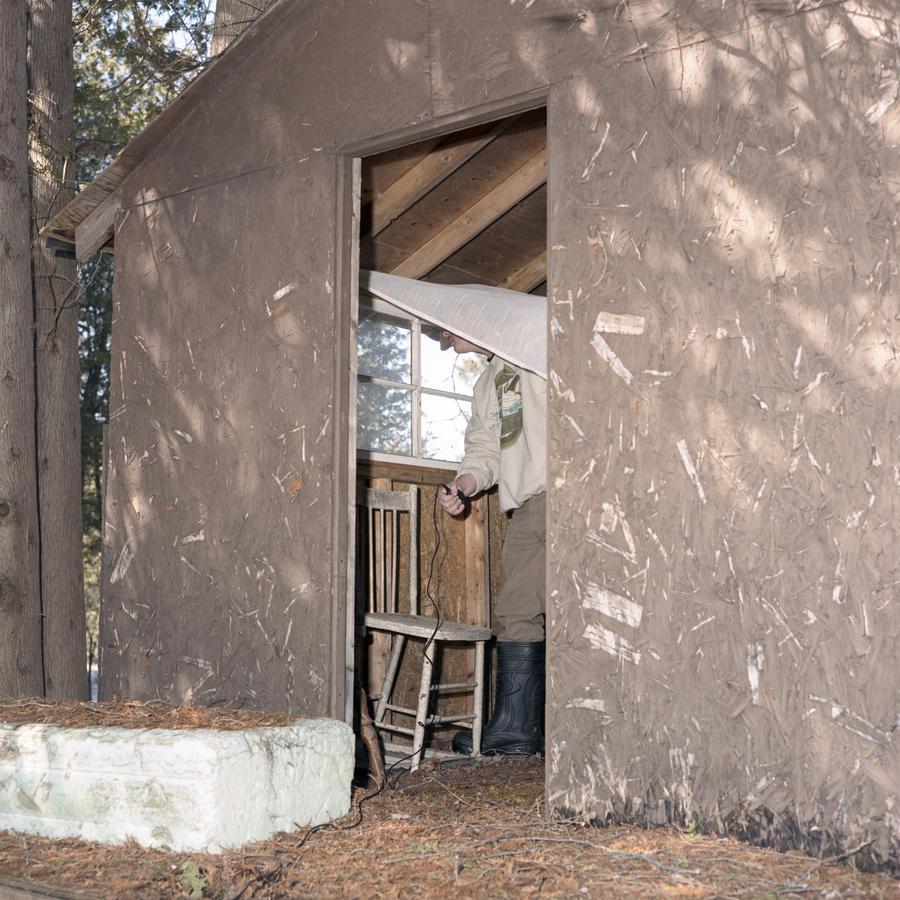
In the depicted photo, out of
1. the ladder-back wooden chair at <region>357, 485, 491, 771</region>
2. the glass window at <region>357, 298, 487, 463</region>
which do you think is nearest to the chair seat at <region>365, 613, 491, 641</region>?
the ladder-back wooden chair at <region>357, 485, 491, 771</region>

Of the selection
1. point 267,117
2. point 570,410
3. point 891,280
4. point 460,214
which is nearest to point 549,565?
point 570,410

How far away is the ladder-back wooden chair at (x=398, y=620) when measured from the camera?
199 inches

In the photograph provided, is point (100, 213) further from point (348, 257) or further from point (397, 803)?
point (397, 803)

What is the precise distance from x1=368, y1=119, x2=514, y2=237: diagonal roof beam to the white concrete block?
264 cm

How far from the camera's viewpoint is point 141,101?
→ 43.9ft

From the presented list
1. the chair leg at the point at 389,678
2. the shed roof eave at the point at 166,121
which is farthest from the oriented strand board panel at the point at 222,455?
the chair leg at the point at 389,678

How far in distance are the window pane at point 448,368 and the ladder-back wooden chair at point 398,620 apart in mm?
602

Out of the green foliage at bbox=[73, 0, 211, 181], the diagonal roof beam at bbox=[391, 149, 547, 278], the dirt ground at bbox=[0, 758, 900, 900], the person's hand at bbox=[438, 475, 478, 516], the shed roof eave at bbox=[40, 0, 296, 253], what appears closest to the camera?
the dirt ground at bbox=[0, 758, 900, 900]

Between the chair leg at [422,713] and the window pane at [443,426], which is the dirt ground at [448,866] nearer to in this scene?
the chair leg at [422,713]

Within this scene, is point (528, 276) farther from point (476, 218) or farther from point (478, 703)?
point (478, 703)

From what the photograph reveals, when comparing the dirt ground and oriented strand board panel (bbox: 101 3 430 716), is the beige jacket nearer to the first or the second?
oriented strand board panel (bbox: 101 3 430 716)

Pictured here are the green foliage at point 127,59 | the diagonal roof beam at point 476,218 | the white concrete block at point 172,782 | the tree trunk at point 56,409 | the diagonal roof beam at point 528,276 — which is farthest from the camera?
the green foliage at point 127,59

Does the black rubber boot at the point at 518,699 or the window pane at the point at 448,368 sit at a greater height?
the window pane at the point at 448,368

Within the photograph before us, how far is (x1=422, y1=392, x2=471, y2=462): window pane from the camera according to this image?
5953 mm
